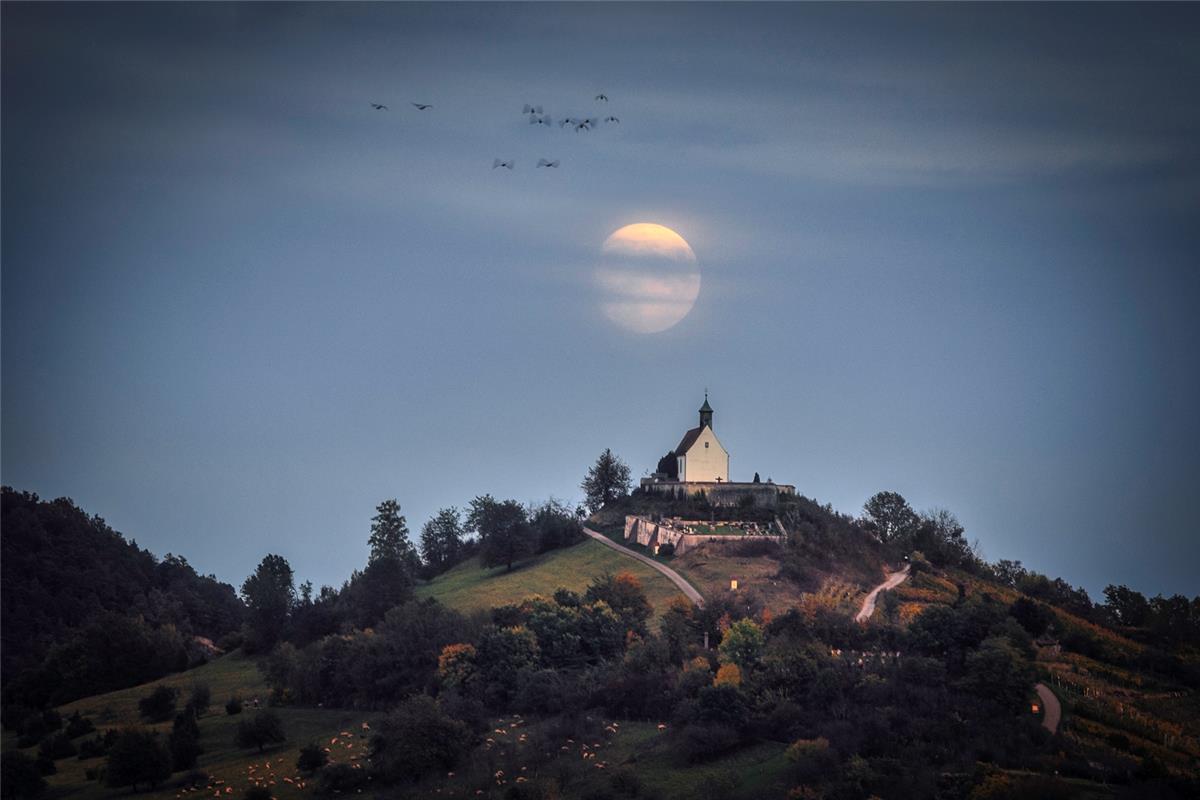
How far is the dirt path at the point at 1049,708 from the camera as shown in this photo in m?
57.0

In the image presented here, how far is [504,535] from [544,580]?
9299mm

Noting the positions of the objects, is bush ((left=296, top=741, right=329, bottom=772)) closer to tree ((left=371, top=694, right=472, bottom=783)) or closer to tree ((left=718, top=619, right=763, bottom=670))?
tree ((left=371, top=694, right=472, bottom=783))

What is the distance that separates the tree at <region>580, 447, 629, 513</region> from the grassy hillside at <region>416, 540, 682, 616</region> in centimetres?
1326

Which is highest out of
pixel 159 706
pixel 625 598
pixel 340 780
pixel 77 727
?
pixel 625 598

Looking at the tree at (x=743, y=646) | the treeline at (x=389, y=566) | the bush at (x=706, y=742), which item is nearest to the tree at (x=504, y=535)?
the treeline at (x=389, y=566)

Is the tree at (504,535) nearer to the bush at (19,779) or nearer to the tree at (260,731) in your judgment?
the tree at (260,731)

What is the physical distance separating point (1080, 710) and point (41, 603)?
104670mm

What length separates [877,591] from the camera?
8294 cm

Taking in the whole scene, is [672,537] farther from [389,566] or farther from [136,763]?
[136,763]

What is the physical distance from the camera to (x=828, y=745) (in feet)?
182

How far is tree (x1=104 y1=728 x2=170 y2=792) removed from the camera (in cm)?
6128

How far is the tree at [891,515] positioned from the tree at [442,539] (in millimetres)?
38798

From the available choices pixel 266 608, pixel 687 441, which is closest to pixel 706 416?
pixel 687 441

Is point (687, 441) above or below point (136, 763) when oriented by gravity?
above
